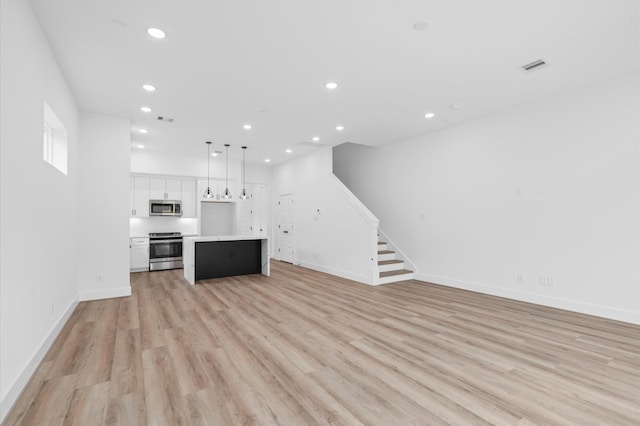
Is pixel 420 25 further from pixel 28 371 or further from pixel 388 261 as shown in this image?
pixel 388 261

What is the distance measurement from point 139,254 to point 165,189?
5.80 feet

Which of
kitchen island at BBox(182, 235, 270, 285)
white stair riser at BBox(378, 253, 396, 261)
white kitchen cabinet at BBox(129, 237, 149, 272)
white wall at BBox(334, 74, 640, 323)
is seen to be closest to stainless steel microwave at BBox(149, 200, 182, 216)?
white kitchen cabinet at BBox(129, 237, 149, 272)

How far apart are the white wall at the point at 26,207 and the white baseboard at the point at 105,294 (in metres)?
1.35

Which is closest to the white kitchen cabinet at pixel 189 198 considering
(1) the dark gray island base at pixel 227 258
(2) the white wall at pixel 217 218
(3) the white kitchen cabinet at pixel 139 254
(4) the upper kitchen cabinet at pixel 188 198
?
(4) the upper kitchen cabinet at pixel 188 198

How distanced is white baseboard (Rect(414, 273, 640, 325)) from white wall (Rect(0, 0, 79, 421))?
5.84 m

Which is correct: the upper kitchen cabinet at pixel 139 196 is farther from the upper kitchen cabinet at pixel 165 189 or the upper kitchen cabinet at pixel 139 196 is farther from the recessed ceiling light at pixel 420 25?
→ the recessed ceiling light at pixel 420 25

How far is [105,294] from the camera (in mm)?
4984

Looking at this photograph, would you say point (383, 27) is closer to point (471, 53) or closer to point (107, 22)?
point (471, 53)

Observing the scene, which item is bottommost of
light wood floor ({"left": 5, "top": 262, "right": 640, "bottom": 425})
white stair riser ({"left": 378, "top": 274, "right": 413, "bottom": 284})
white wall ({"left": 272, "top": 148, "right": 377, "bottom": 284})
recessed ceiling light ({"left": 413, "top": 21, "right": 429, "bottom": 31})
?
light wood floor ({"left": 5, "top": 262, "right": 640, "bottom": 425})

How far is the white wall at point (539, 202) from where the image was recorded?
384 cm

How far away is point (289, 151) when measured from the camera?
786cm

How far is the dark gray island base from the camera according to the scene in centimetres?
654

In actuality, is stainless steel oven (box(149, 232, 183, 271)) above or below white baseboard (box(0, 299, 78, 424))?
above

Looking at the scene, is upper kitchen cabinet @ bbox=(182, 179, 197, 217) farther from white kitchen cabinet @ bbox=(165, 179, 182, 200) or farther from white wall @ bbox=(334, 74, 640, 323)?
white wall @ bbox=(334, 74, 640, 323)
